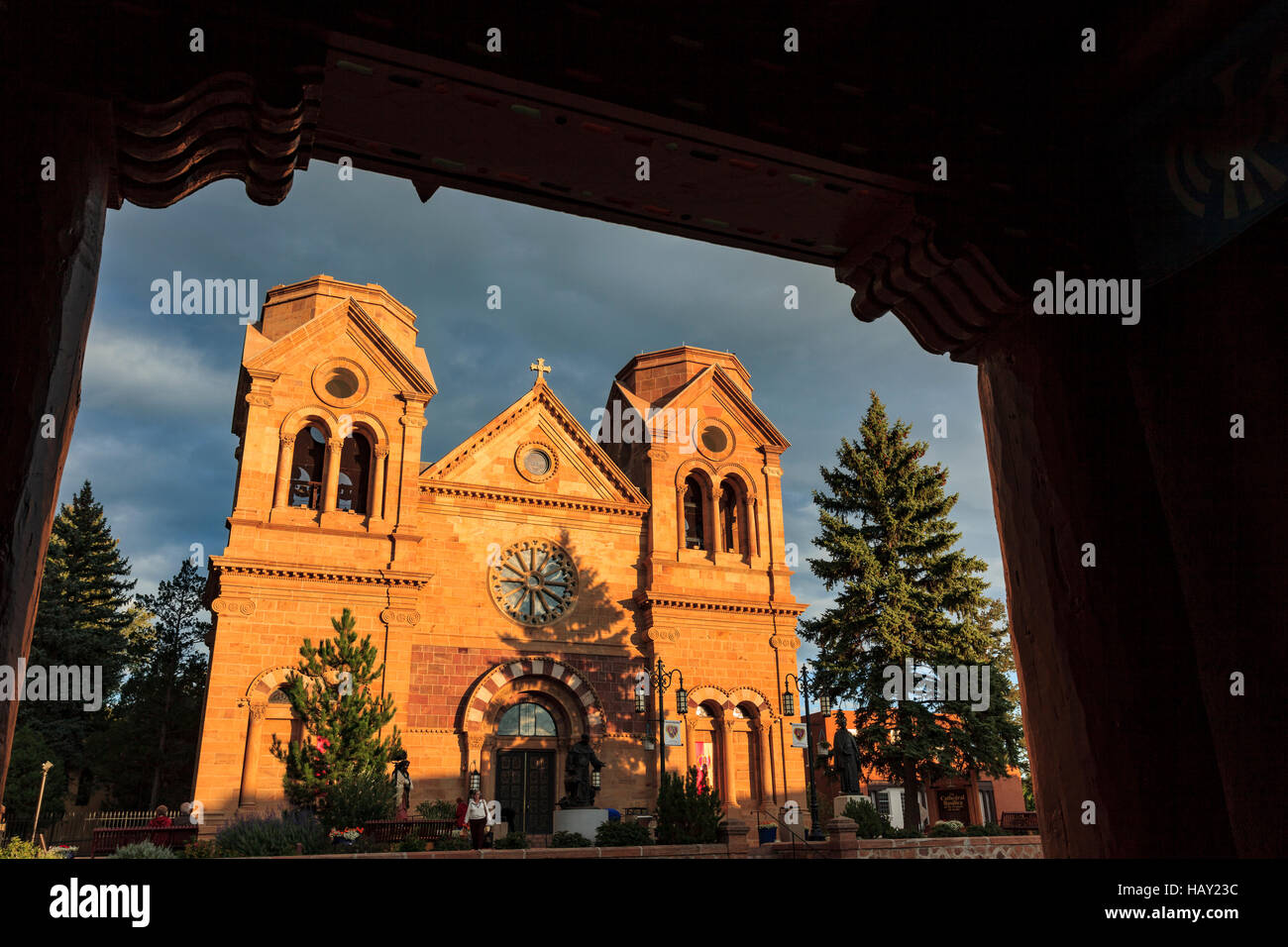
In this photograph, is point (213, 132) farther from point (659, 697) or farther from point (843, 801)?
point (843, 801)

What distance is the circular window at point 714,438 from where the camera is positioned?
101ft

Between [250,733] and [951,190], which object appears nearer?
[951,190]

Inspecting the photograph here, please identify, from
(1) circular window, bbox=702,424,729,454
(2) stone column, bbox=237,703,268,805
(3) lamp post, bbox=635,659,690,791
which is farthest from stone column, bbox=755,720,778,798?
(2) stone column, bbox=237,703,268,805

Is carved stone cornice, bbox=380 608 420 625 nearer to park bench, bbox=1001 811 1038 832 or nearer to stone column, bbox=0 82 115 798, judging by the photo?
park bench, bbox=1001 811 1038 832

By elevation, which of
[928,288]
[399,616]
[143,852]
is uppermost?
[399,616]

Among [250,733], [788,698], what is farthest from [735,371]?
[250,733]

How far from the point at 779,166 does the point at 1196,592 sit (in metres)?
2.38

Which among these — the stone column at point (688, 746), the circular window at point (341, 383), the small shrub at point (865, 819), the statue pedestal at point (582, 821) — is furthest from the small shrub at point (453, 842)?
the circular window at point (341, 383)

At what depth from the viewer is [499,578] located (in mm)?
26625

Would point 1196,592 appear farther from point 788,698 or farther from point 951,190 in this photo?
point 788,698

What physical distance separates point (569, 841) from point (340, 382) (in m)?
15.2

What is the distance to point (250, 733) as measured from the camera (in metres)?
22.1

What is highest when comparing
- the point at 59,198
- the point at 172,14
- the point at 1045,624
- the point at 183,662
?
the point at 183,662

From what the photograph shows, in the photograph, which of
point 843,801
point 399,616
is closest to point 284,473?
point 399,616
